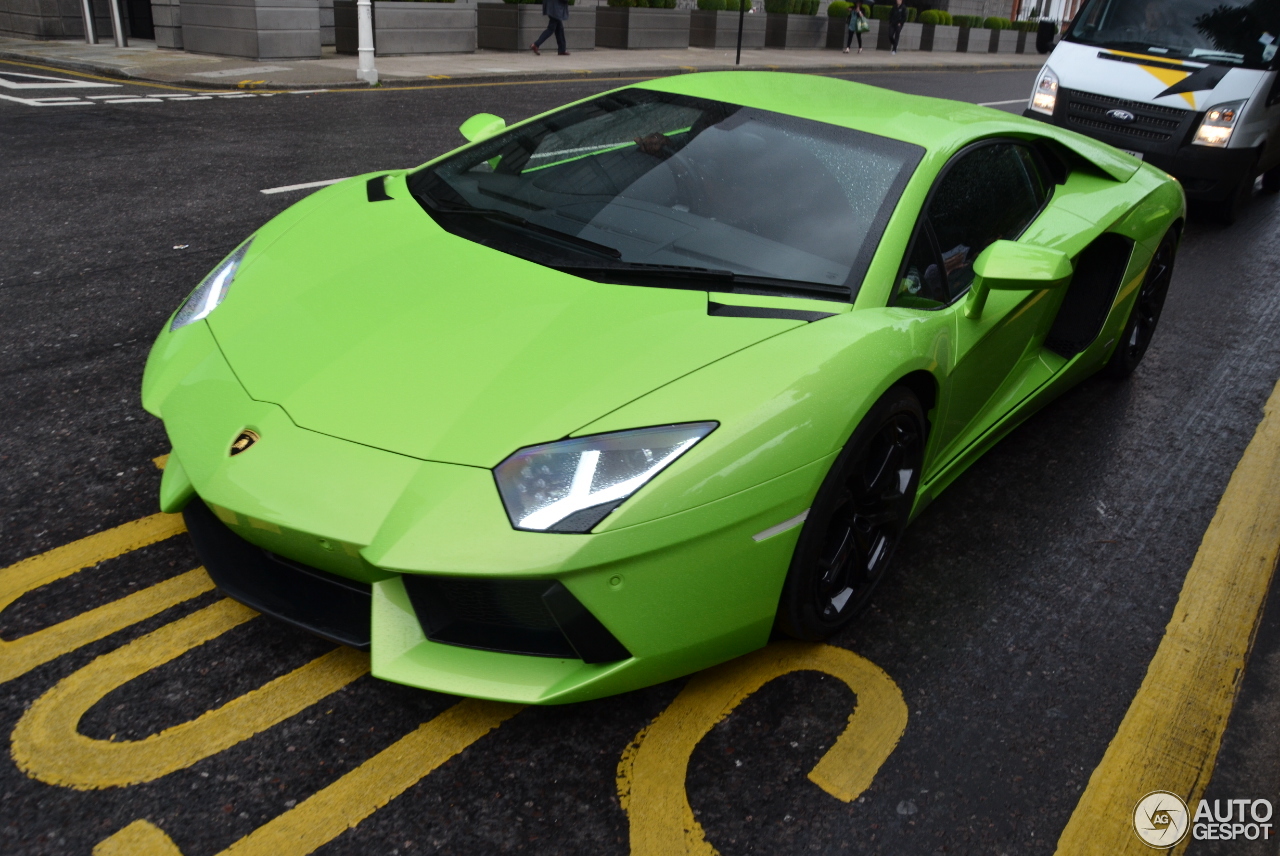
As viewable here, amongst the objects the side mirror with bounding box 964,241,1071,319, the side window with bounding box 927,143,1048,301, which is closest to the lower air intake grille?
the side mirror with bounding box 964,241,1071,319

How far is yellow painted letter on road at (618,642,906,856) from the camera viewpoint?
2.11 meters

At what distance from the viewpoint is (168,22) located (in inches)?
588

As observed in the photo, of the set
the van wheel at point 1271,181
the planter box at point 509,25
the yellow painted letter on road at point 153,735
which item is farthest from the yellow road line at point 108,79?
the van wheel at point 1271,181

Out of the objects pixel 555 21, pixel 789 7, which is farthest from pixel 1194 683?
pixel 789 7

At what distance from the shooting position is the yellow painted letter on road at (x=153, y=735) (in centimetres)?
209

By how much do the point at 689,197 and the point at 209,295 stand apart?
1389 mm

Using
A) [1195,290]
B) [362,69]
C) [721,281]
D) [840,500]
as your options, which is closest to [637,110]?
[721,281]

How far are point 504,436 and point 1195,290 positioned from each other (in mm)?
5514

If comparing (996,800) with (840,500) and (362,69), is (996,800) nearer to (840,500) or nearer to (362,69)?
(840,500)

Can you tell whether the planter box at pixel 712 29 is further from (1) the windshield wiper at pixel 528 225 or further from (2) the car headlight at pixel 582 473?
(2) the car headlight at pixel 582 473

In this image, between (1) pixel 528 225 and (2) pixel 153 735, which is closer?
(2) pixel 153 735

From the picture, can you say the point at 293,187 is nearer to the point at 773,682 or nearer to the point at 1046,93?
the point at 773,682

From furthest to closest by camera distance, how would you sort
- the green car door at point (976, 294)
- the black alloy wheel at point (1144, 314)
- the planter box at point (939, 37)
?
1. the planter box at point (939, 37)
2. the black alloy wheel at point (1144, 314)
3. the green car door at point (976, 294)

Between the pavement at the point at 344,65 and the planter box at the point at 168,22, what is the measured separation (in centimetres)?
26
